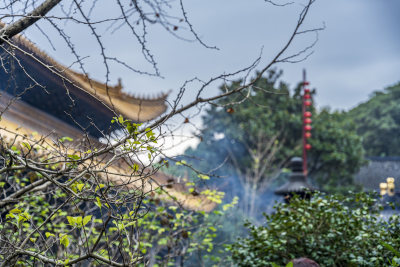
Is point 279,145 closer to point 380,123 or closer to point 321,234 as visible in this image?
point 380,123

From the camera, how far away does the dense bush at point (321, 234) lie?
2582 millimetres

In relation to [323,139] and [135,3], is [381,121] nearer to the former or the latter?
[323,139]

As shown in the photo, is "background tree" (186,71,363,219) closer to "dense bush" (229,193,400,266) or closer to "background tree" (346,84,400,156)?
"background tree" (346,84,400,156)

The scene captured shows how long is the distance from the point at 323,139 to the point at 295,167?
7815 mm

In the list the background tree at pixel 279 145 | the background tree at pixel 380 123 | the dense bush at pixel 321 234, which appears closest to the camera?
the dense bush at pixel 321 234

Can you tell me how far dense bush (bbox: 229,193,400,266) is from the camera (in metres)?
2.58

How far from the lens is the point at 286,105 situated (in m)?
12.2

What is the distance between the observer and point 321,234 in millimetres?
2775

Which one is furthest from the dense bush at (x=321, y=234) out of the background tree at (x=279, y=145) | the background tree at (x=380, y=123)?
the background tree at (x=380, y=123)

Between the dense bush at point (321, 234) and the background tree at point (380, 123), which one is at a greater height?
the background tree at point (380, 123)

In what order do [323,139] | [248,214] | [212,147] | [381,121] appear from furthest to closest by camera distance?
[381,121], [212,147], [323,139], [248,214]

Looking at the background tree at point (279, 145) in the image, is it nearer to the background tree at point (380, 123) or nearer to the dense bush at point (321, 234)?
the background tree at point (380, 123)

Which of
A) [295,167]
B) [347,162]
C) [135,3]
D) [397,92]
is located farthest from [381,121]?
[135,3]

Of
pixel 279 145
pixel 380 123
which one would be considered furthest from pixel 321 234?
pixel 380 123
